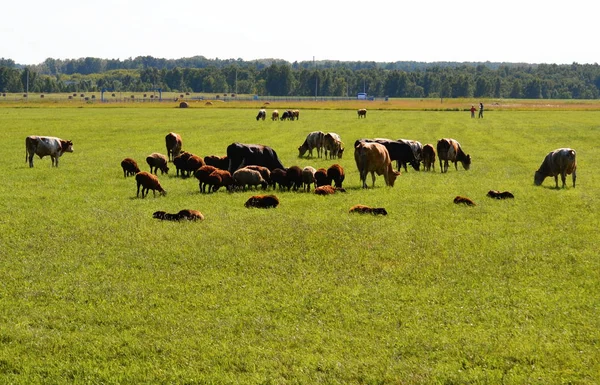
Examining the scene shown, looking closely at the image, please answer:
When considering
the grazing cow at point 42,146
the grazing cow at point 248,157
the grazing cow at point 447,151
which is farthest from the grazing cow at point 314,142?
the grazing cow at point 42,146

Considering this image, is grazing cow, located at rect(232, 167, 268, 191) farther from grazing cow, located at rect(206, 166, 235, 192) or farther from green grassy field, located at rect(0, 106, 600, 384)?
green grassy field, located at rect(0, 106, 600, 384)

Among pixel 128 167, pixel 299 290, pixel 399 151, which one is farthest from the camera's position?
pixel 399 151

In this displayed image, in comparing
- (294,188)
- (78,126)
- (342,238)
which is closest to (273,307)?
(342,238)

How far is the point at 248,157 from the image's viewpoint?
25203 millimetres

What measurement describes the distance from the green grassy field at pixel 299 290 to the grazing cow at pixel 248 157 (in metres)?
3.59

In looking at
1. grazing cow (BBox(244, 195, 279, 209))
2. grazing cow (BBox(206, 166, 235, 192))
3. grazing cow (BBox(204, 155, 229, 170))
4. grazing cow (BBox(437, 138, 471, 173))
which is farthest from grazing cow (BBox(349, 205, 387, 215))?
grazing cow (BBox(437, 138, 471, 173))

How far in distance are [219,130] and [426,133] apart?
16610mm

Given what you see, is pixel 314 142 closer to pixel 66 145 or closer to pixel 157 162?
pixel 157 162

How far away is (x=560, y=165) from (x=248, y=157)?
1147 centimetres

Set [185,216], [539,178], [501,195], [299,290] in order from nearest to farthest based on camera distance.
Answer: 1. [299,290]
2. [185,216]
3. [501,195]
4. [539,178]

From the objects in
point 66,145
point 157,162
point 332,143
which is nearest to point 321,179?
point 157,162

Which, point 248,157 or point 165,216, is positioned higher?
point 248,157

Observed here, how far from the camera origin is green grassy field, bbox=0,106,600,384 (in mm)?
8664

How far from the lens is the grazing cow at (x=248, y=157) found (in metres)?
25.2
